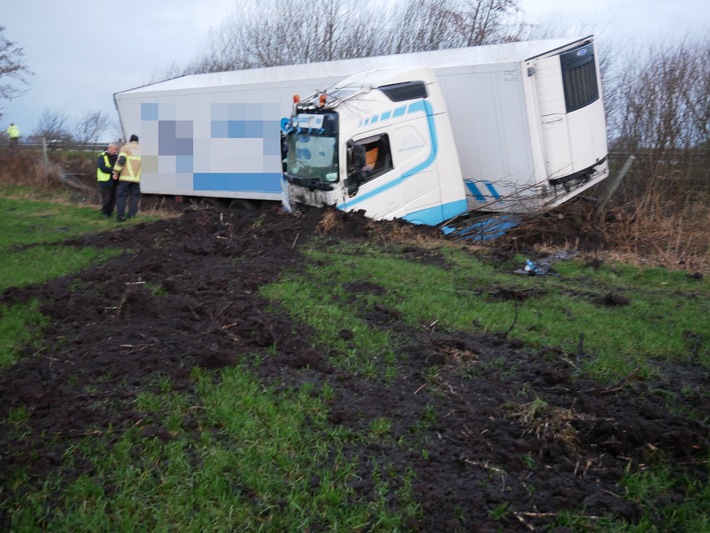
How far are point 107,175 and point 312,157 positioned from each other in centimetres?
546

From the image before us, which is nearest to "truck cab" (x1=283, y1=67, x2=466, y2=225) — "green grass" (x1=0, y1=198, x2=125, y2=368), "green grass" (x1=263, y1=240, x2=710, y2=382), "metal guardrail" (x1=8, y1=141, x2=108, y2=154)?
"green grass" (x1=263, y1=240, x2=710, y2=382)

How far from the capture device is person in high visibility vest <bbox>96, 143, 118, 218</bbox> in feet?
48.2

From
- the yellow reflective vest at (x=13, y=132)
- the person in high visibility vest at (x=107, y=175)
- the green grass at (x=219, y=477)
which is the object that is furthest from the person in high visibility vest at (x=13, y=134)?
the green grass at (x=219, y=477)

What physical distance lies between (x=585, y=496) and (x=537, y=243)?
9.13m

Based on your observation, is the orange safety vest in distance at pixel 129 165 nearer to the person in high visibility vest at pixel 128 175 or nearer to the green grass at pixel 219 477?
the person in high visibility vest at pixel 128 175

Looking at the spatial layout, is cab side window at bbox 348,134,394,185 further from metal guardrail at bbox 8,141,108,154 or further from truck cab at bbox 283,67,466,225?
metal guardrail at bbox 8,141,108,154

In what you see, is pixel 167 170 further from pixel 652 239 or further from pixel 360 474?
pixel 360 474

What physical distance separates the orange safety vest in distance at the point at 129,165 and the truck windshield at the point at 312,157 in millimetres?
3781

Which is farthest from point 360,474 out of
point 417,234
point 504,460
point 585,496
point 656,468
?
point 417,234

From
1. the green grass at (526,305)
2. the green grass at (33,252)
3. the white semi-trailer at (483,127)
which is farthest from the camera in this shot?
the white semi-trailer at (483,127)

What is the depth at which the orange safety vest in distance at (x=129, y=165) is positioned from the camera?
14234 millimetres

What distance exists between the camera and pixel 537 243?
1258cm

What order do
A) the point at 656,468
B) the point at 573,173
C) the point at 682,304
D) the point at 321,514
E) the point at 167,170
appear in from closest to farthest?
the point at 321,514 < the point at 656,468 < the point at 682,304 < the point at 573,173 < the point at 167,170

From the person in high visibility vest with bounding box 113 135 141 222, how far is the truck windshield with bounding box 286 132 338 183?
12.5 feet
